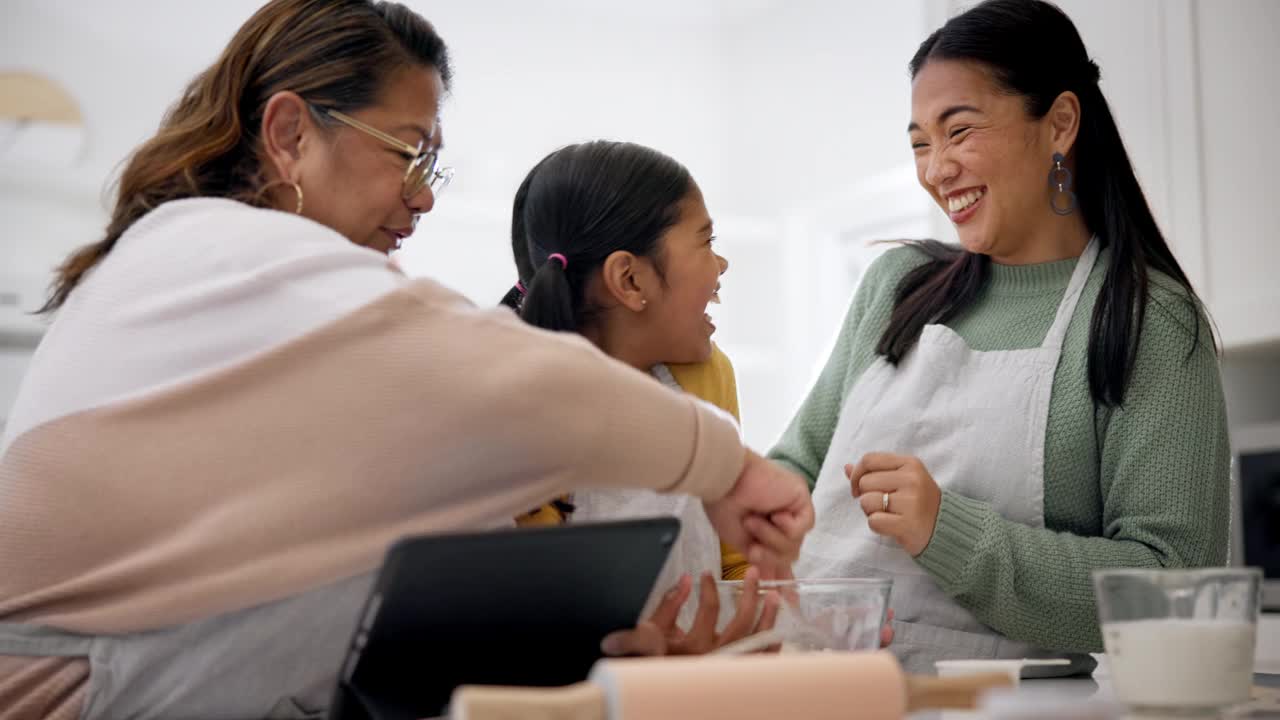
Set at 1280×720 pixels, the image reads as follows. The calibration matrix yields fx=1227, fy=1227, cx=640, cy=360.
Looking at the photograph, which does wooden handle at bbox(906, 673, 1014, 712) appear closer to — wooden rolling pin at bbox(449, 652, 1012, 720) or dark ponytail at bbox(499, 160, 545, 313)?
wooden rolling pin at bbox(449, 652, 1012, 720)

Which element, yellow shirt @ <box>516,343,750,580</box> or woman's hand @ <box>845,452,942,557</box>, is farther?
yellow shirt @ <box>516,343,750,580</box>

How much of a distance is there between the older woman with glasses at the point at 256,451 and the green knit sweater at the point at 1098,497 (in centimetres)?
52

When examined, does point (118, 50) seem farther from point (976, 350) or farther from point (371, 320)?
point (371, 320)

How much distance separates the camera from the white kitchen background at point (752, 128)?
2.51 m

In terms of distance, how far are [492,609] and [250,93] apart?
1.97ft

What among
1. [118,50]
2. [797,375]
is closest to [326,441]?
[118,50]

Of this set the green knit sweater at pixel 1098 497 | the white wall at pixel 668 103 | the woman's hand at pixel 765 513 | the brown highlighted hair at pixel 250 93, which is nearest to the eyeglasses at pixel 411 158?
the brown highlighted hair at pixel 250 93

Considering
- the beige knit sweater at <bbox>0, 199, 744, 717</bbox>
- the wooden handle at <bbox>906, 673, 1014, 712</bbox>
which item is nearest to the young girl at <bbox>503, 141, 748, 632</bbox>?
the beige knit sweater at <bbox>0, 199, 744, 717</bbox>

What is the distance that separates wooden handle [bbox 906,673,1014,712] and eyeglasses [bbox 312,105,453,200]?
74 centimetres

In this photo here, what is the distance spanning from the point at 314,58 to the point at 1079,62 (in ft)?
3.27

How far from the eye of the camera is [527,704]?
0.52 m

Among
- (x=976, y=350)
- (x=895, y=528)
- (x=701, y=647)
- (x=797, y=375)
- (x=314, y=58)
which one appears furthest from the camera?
(x=797, y=375)

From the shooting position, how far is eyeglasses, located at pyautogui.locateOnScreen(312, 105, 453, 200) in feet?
3.70

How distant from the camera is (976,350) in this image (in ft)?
5.13
